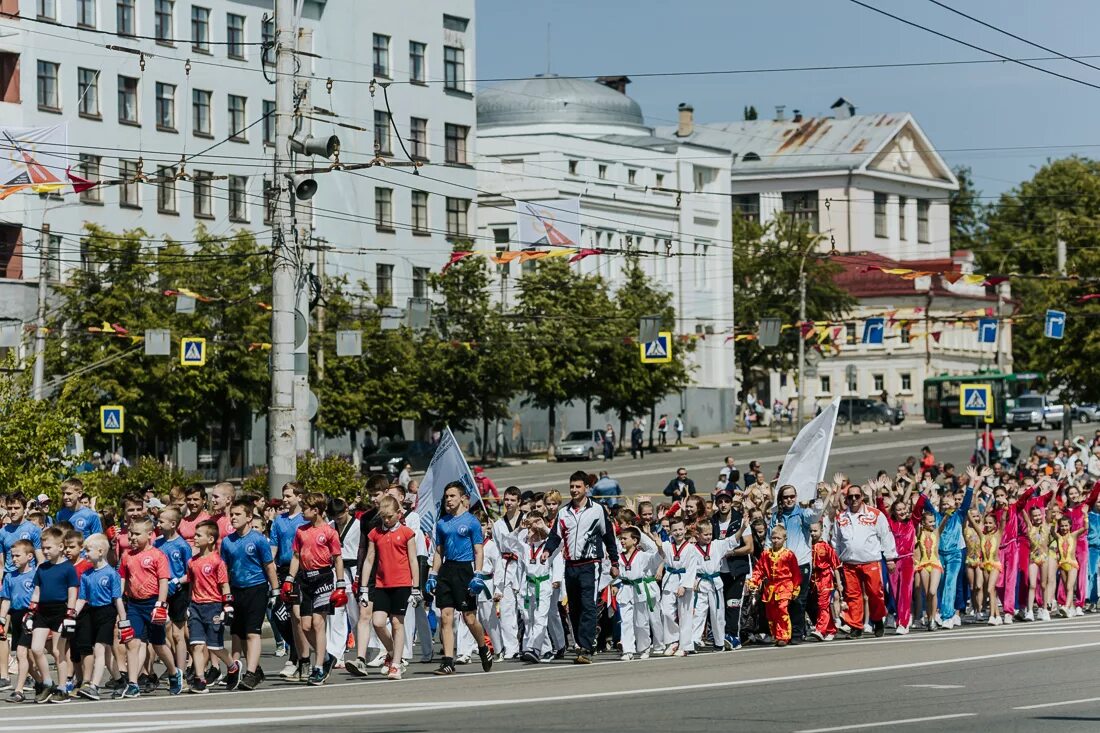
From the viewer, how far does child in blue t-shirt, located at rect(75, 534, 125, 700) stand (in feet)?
55.3

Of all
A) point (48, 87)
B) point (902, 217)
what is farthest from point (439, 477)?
point (902, 217)

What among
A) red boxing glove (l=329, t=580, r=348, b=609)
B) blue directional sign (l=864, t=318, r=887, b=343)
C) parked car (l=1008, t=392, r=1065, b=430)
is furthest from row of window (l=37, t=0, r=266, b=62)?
red boxing glove (l=329, t=580, r=348, b=609)

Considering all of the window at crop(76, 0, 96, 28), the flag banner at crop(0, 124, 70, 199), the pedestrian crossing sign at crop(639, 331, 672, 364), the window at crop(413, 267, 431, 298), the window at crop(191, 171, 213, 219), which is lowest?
the pedestrian crossing sign at crop(639, 331, 672, 364)

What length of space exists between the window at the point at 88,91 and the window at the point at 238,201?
6.01 m

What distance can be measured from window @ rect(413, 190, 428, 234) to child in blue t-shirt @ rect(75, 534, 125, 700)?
59381 mm

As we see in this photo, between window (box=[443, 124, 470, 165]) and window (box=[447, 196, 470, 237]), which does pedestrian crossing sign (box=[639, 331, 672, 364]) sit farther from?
window (box=[443, 124, 470, 165])

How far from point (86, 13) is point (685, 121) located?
52.9 metres

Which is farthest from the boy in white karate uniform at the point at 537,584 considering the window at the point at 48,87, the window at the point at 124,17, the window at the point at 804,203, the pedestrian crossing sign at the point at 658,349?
the window at the point at 804,203

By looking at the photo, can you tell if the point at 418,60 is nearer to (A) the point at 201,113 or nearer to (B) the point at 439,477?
(A) the point at 201,113

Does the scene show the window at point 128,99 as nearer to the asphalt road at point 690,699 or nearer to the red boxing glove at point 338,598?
the asphalt road at point 690,699

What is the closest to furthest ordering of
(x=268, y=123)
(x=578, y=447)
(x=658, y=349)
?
(x=658, y=349), (x=268, y=123), (x=578, y=447)

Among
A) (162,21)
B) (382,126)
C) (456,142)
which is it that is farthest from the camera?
(456,142)

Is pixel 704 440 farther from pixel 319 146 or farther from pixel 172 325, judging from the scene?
pixel 319 146

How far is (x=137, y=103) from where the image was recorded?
6506 centimetres
